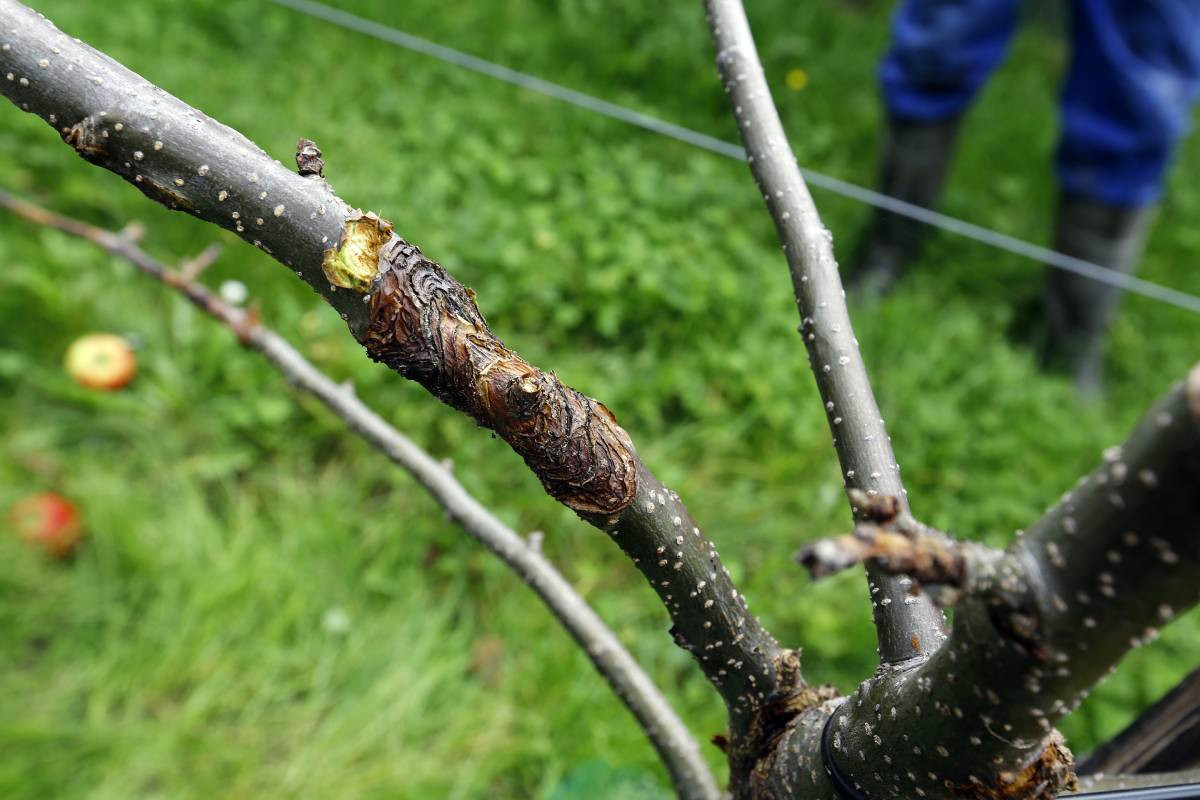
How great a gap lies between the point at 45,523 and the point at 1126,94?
2.81 m

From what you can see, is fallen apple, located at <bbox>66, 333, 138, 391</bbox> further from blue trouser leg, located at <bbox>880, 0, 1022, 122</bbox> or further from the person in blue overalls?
blue trouser leg, located at <bbox>880, 0, 1022, 122</bbox>

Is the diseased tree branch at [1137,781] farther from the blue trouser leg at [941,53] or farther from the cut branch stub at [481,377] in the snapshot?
the blue trouser leg at [941,53]

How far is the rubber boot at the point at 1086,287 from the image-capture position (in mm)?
2641

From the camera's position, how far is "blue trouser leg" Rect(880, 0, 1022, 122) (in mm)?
2518

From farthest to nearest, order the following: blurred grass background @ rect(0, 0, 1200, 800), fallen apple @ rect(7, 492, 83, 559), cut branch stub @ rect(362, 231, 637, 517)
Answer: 1. fallen apple @ rect(7, 492, 83, 559)
2. blurred grass background @ rect(0, 0, 1200, 800)
3. cut branch stub @ rect(362, 231, 637, 517)

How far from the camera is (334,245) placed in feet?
1.75

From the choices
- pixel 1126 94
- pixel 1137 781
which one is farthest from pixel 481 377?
pixel 1126 94

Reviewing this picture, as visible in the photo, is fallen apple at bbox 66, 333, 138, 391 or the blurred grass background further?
fallen apple at bbox 66, 333, 138, 391

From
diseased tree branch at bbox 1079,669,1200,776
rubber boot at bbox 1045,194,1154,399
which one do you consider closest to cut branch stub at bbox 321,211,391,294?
diseased tree branch at bbox 1079,669,1200,776

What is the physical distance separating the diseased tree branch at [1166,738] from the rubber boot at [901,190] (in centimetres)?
184

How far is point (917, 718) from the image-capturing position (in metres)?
0.50

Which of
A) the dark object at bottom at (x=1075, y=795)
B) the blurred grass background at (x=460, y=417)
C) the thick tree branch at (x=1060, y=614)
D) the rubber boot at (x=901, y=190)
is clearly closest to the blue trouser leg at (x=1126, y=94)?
the rubber boot at (x=901, y=190)

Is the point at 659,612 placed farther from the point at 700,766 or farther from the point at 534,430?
the point at 534,430

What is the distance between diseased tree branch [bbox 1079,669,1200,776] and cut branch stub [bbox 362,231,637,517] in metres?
0.84
